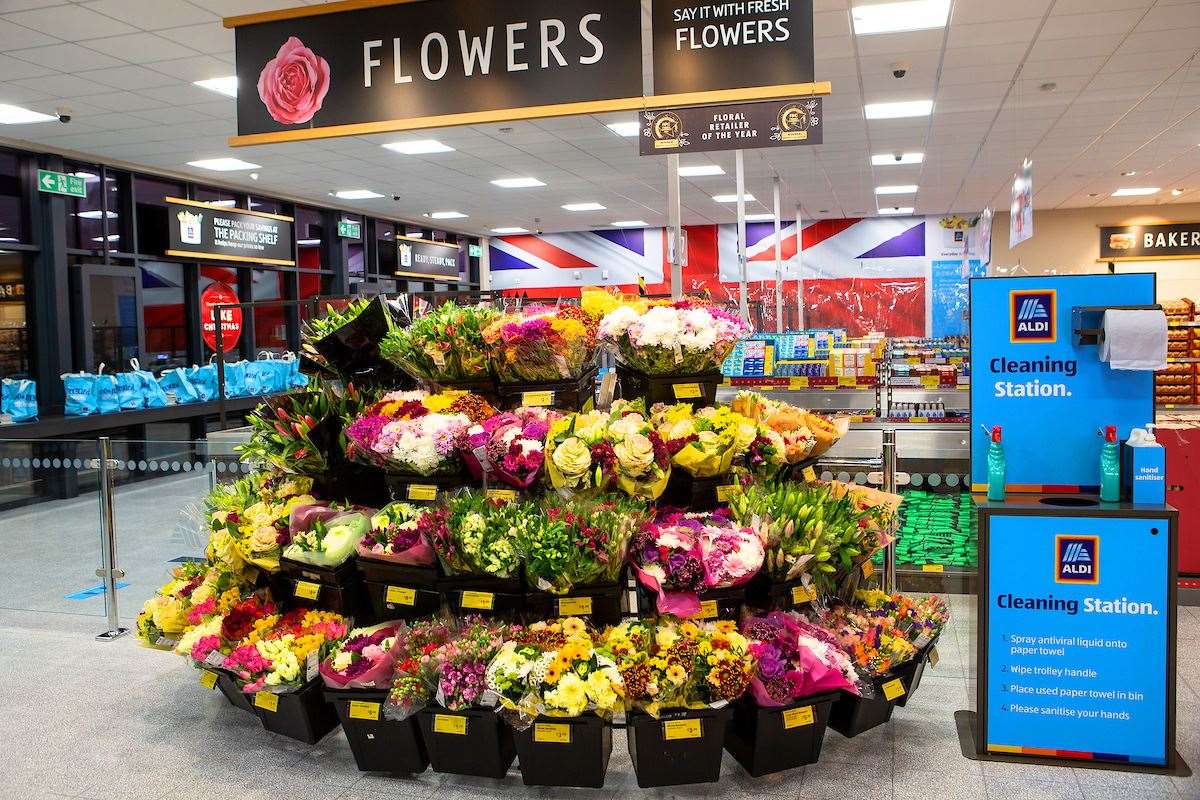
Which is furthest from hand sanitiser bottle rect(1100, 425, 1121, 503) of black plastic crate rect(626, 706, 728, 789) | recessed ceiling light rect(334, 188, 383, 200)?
recessed ceiling light rect(334, 188, 383, 200)

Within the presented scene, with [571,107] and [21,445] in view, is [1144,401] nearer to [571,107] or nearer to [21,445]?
[571,107]

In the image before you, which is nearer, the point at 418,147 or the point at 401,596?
the point at 401,596

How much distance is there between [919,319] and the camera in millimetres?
17938

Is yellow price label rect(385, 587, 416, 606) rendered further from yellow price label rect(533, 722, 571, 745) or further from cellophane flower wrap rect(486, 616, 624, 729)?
yellow price label rect(533, 722, 571, 745)

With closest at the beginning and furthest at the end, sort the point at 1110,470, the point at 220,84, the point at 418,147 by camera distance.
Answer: the point at 1110,470, the point at 220,84, the point at 418,147

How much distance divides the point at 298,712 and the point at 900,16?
5493mm

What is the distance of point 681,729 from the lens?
299 cm

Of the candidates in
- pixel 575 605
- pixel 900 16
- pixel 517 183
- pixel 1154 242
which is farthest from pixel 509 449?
pixel 1154 242

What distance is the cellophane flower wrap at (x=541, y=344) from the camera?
3490 mm

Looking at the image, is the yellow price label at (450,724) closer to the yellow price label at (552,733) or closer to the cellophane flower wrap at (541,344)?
the yellow price label at (552,733)

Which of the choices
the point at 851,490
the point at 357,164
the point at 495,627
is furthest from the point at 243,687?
the point at 357,164

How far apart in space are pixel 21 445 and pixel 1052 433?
5921 millimetres

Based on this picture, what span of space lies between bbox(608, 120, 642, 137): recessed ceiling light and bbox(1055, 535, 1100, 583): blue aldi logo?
6.54m

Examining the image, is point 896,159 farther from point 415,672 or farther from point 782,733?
point 415,672
